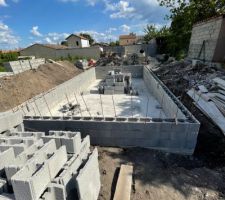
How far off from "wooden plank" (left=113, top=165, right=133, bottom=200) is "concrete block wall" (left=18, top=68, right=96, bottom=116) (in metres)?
3.80

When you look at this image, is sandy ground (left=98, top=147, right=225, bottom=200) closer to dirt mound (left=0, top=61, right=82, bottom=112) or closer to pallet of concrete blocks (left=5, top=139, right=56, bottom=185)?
pallet of concrete blocks (left=5, top=139, right=56, bottom=185)

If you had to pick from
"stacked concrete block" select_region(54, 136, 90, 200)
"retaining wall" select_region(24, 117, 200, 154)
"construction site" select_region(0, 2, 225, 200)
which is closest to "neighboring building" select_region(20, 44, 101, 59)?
"construction site" select_region(0, 2, 225, 200)

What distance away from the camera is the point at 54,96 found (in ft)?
30.2

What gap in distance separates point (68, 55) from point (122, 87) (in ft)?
53.9

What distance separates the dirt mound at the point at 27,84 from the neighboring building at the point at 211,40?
942 centimetres

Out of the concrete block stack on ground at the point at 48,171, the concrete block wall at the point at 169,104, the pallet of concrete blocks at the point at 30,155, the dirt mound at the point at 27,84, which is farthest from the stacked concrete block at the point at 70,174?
the dirt mound at the point at 27,84

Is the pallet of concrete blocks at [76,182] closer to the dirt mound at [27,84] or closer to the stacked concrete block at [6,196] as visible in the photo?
the stacked concrete block at [6,196]

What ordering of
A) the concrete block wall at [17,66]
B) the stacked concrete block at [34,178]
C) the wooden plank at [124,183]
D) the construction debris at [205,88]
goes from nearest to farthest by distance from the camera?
the stacked concrete block at [34,178] → the wooden plank at [124,183] → the construction debris at [205,88] → the concrete block wall at [17,66]

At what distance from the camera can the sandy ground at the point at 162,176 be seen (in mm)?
3803

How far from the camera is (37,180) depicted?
2.83 m

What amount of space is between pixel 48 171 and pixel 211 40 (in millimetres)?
11211

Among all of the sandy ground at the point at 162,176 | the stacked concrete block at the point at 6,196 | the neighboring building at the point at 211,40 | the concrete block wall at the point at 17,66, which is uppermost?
the neighboring building at the point at 211,40

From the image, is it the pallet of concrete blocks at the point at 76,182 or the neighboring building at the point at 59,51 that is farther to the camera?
the neighboring building at the point at 59,51

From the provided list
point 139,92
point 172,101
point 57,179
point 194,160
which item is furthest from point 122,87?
point 57,179
